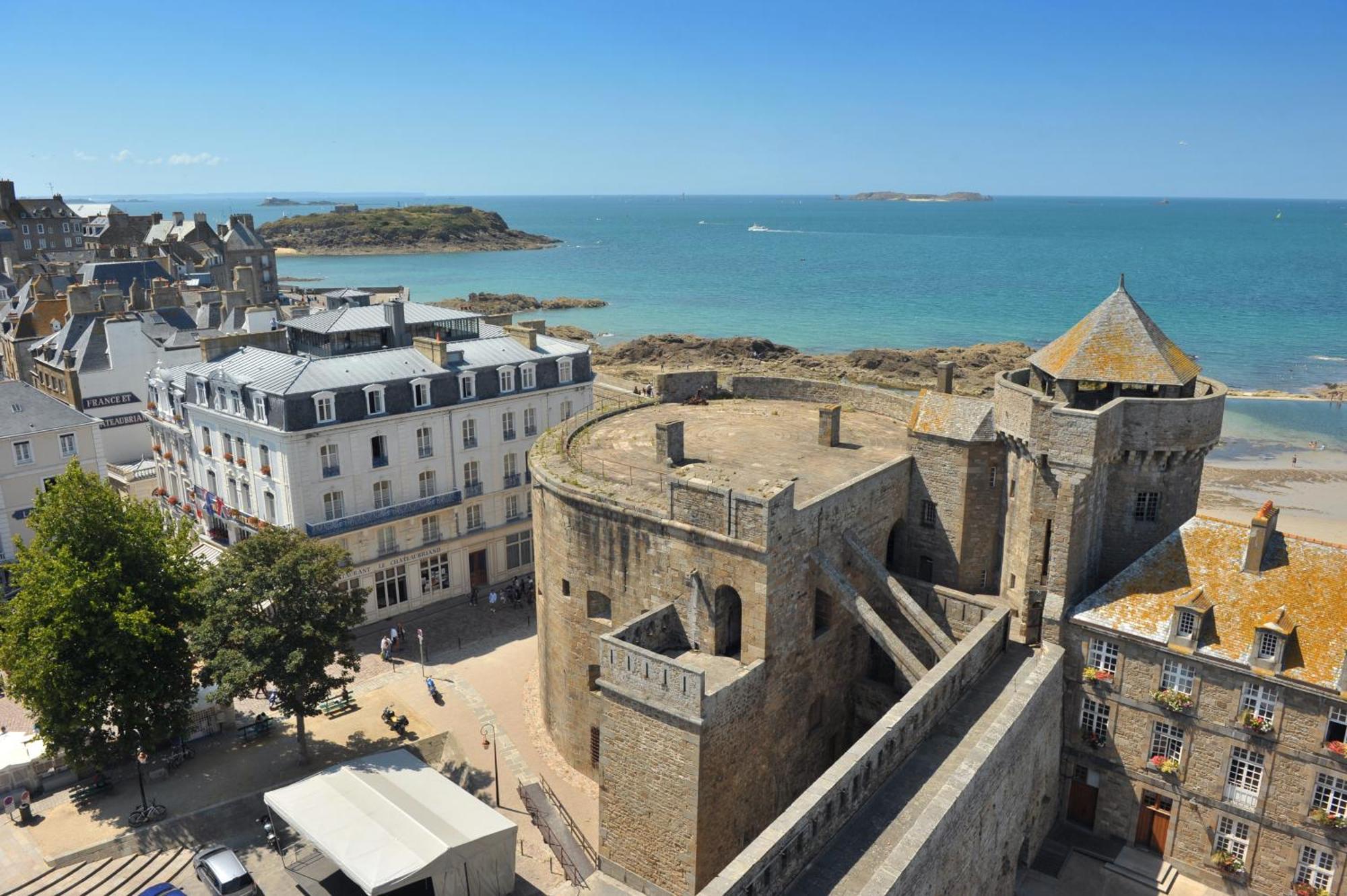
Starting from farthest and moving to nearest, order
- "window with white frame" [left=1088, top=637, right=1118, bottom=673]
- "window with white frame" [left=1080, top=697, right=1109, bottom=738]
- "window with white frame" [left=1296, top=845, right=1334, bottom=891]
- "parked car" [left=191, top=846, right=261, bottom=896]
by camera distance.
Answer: "window with white frame" [left=1080, top=697, right=1109, bottom=738]
"window with white frame" [left=1088, top=637, right=1118, bottom=673]
"parked car" [left=191, top=846, right=261, bottom=896]
"window with white frame" [left=1296, top=845, right=1334, bottom=891]

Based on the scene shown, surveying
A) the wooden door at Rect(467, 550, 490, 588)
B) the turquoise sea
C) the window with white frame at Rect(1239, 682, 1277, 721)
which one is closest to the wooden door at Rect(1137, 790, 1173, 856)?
the window with white frame at Rect(1239, 682, 1277, 721)

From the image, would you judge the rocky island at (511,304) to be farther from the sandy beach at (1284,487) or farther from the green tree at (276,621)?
the green tree at (276,621)

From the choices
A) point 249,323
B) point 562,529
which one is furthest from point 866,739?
point 249,323

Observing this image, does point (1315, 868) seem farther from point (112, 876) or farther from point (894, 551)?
point (112, 876)

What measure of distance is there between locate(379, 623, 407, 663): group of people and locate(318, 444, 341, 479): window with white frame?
658cm

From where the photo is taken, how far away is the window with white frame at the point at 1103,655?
23.9m

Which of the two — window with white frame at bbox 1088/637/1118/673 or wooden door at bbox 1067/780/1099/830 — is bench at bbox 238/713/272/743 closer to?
wooden door at bbox 1067/780/1099/830

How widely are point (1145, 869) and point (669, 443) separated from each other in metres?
17.6

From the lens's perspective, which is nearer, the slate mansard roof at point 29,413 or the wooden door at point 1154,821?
the wooden door at point 1154,821

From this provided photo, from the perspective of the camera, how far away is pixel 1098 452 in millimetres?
23875

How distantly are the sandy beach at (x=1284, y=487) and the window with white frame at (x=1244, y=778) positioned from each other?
3124cm

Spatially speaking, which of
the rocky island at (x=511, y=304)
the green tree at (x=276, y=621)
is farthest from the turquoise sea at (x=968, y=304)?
the green tree at (x=276, y=621)

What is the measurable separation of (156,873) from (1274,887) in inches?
1104

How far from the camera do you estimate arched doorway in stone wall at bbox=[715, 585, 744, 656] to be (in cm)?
2463
